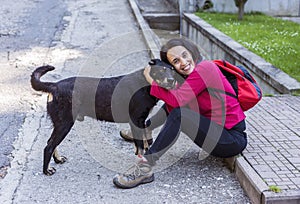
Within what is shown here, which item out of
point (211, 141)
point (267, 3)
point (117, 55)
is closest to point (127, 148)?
point (211, 141)

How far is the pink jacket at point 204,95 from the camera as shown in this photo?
12.6ft

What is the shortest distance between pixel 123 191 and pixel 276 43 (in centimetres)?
606

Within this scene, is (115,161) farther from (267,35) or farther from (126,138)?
(267,35)

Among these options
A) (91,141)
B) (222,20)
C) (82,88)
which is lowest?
(222,20)

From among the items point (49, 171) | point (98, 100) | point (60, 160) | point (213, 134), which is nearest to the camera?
point (213, 134)

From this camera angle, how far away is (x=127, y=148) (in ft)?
15.6

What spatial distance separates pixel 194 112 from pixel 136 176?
0.73m

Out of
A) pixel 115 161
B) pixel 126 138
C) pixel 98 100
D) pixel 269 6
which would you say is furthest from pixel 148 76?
pixel 269 6

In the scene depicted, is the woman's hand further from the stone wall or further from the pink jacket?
the stone wall

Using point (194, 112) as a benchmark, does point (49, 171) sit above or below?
below

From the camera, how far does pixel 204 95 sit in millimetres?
3955

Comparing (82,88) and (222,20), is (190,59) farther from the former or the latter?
(222,20)

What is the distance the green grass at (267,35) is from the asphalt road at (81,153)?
2144 millimetres

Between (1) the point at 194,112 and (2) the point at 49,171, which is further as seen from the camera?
(2) the point at 49,171
